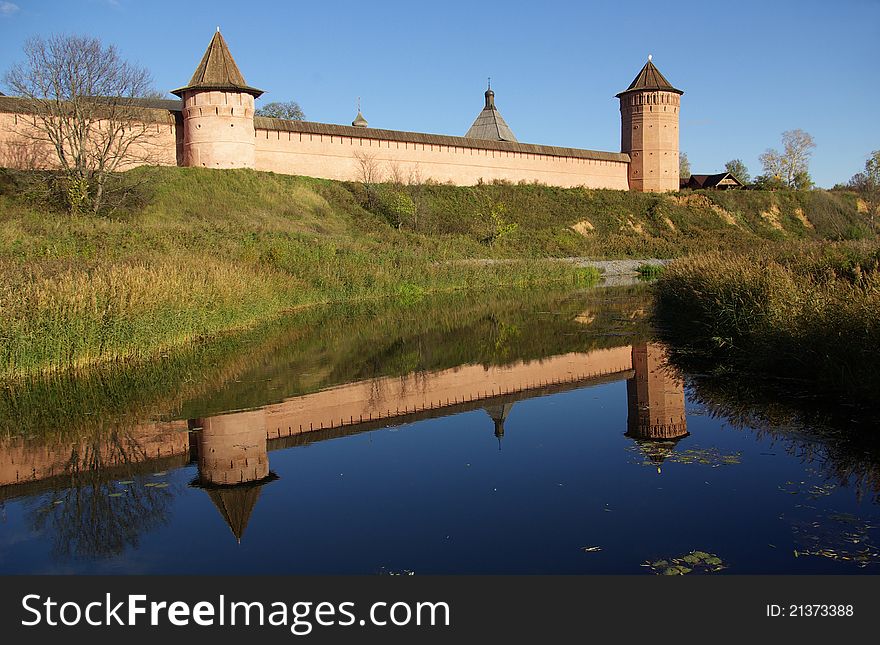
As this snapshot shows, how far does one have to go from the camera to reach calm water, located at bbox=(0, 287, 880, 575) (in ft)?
13.2

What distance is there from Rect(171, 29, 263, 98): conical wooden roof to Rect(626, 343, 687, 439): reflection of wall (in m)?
20.5

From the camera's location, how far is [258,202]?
25.2m

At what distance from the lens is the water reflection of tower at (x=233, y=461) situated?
15.8 ft

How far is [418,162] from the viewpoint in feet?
108

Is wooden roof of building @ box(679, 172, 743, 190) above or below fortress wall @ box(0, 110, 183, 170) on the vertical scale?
above

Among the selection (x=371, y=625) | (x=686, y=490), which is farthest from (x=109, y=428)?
(x=686, y=490)

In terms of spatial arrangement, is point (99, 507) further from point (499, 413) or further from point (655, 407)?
point (655, 407)

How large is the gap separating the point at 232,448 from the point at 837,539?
4059 mm

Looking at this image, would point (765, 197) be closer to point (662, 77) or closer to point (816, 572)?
point (662, 77)

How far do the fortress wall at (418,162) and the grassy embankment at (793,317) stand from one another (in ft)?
63.1

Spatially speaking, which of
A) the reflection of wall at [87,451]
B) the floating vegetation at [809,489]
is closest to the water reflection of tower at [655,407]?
the floating vegetation at [809,489]

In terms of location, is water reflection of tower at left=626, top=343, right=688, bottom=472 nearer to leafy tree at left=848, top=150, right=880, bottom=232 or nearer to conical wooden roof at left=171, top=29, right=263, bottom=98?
conical wooden roof at left=171, top=29, right=263, bottom=98

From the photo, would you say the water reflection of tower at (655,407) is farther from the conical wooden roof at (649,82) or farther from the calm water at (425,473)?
the conical wooden roof at (649,82)

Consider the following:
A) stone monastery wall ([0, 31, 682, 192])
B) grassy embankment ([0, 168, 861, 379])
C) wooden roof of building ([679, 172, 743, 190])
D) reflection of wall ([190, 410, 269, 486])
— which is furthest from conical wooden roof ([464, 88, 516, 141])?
reflection of wall ([190, 410, 269, 486])
